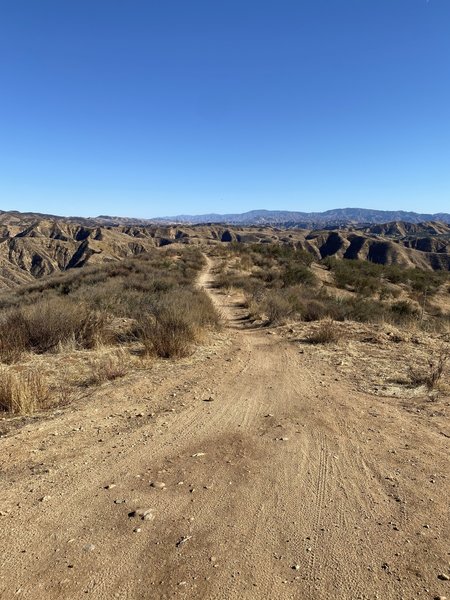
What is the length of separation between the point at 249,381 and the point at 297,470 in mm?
3226

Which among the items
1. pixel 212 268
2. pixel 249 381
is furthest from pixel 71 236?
pixel 249 381

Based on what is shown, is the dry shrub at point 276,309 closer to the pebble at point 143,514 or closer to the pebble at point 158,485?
the pebble at point 158,485

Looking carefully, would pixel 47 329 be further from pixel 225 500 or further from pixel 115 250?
pixel 115 250

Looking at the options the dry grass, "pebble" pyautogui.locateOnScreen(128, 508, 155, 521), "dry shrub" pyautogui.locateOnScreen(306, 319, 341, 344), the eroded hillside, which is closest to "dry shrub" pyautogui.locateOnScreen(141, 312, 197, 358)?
the dry grass

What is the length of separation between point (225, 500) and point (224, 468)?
0.61m

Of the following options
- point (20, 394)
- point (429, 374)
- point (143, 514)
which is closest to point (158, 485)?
point (143, 514)

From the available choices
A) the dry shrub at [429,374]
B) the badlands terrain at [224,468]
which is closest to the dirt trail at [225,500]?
the badlands terrain at [224,468]

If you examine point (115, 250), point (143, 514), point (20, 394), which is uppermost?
point (20, 394)

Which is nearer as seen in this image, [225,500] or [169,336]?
[225,500]

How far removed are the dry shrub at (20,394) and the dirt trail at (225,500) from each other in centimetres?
47

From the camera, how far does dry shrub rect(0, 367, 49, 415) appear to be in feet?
19.7

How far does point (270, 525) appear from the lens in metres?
3.70

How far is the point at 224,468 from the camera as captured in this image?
4.68m

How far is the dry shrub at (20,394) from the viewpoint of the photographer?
19.7ft
